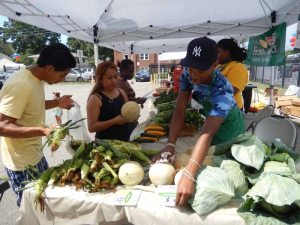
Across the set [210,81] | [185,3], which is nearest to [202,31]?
[185,3]

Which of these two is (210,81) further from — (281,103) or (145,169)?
(281,103)

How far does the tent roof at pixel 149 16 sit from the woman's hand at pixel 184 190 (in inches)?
153

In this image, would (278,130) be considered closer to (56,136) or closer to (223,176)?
(223,176)

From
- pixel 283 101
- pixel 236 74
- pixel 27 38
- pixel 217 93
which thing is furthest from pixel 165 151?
pixel 27 38

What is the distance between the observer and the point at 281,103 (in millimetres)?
8898

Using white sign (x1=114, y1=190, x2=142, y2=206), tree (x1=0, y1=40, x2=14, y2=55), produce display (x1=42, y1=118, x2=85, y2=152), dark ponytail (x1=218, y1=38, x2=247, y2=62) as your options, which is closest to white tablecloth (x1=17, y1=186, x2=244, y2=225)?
white sign (x1=114, y1=190, x2=142, y2=206)

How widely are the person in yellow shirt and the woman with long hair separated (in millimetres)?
1393

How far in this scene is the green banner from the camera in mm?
5280

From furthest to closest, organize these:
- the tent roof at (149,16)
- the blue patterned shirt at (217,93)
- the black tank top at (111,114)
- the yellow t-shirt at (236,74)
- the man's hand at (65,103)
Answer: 1. the tent roof at (149,16)
2. the yellow t-shirt at (236,74)
3. the black tank top at (111,114)
4. the man's hand at (65,103)
5. the blue patterned shirt at (217,93)

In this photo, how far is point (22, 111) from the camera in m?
1.99

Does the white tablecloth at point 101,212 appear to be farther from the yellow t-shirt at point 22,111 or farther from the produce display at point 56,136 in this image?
the yellow t-shirt at point 22,111

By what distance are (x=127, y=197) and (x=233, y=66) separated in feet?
8.04

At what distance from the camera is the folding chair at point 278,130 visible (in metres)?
3.59

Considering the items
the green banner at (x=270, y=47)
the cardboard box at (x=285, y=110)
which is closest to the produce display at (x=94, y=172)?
the green banner at (x=270, y=47)
